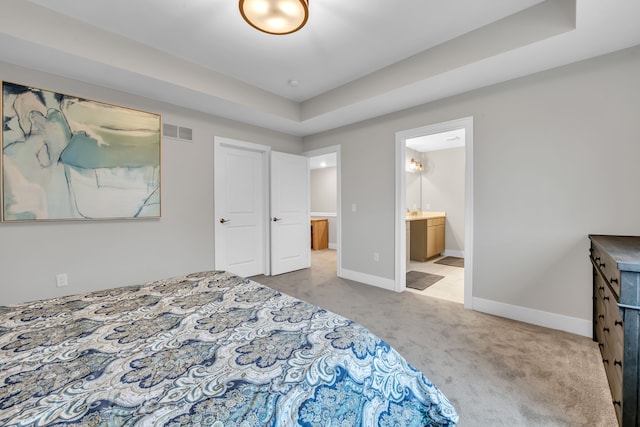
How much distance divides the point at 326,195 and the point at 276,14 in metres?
5.74

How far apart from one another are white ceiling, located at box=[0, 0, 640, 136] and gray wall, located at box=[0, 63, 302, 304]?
268 millimetres

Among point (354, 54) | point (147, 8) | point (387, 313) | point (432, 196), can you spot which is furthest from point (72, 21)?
point (432, 196)

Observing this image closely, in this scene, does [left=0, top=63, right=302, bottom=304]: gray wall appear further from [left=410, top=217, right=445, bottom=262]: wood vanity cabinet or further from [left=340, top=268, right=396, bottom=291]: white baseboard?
[left=410, top=217, right=445, bottom=262]: wood vanity cabinet

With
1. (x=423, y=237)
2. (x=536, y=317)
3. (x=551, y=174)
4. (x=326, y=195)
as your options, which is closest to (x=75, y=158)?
(x=551, y=174)

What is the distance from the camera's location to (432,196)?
6145mm

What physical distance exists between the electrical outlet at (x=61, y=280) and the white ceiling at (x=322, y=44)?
1.84 m

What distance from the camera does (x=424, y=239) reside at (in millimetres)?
5086

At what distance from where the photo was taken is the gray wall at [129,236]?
2.32 meters

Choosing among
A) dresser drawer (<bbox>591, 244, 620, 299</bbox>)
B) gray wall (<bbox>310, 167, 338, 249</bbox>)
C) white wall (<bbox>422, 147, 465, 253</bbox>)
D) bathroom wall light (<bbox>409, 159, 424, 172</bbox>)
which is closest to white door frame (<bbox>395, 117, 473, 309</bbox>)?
dresser drawer (<bbox>591, 244, 620, 299</bbox>)

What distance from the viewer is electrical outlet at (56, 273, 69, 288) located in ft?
8.11

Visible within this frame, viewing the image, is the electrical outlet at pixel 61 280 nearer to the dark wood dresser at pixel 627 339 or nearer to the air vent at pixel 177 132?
the air vent at pixel 177 132

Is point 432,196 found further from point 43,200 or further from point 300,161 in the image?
point 43,200

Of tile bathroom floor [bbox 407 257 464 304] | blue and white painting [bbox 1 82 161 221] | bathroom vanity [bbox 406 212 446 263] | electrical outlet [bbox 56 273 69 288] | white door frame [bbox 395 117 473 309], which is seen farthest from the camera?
bathroom vanity [bbox 406 212 446 263]

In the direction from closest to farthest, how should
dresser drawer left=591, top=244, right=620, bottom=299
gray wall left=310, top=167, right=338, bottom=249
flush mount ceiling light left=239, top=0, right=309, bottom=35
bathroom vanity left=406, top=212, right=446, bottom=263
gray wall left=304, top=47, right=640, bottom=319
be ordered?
dresser drawer left=591, top=244, right=620, bottom=299 < flush mount ceiling light left=239, top=0, right=309, bottom=35 < gray wall left=304, top=47, right=640, bottom=319 < bathroom vanity left=406, top=212, right=446, bottom=263 < gray wall left=310, top=167, right=338, bottom=249
